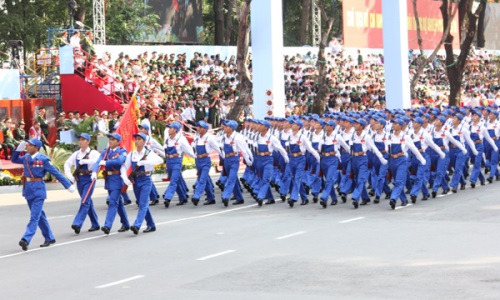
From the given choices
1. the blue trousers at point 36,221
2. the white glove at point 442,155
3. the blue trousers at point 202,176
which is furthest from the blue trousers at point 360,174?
the blue trousers at point 36,221

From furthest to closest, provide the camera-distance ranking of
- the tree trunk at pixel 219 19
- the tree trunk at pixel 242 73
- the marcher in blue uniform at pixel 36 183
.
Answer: the tree trunk at pixel 219 19 → the tree trunk at pixel 242 73 → the marcher in blue uniform at pixel 36 183

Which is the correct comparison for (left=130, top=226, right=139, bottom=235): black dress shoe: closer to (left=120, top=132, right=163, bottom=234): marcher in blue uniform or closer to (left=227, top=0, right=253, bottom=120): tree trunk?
(left=120, top=132, right=163, bottom=234): marcher in blue uniform

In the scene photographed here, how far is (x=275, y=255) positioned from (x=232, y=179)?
6.98m

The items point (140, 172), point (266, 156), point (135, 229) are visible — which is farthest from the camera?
point (266, 156)

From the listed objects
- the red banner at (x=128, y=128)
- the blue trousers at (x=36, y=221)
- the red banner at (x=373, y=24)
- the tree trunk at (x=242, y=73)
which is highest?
the red banner at (x=373, y=24)

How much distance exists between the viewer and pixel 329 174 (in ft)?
68.1

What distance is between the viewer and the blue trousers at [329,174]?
20.5m

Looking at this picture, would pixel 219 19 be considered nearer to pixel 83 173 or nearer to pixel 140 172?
pixel 83 173

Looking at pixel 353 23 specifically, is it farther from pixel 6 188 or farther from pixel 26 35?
pixel 6 188

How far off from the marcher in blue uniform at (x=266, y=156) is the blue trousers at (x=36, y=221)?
19.3ft

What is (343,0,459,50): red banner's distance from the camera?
154 ft

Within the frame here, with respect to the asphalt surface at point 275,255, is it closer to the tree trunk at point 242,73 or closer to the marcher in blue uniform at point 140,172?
the marcher in blue uniform at point 140,172

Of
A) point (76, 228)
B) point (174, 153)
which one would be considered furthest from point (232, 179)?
point (76, 228)

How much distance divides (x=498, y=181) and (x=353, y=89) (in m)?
18.0
